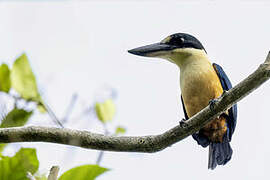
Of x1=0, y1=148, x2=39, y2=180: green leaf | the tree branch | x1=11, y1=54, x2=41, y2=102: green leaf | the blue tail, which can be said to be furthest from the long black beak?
x1=0, y1=148, x2=39, y2=180: green leaf

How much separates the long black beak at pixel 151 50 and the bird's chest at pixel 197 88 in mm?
324

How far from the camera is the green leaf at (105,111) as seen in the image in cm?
300

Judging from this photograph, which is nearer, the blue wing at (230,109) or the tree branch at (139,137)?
the tree branch at (139,137)

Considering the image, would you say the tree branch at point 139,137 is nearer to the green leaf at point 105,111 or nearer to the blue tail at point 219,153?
the green leaf at point 105,111

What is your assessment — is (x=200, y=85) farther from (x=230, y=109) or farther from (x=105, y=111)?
(x=105, y=111)

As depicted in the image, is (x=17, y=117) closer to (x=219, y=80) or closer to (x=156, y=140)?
(x=156, y=140)

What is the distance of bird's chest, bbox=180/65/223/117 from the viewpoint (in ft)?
13.1

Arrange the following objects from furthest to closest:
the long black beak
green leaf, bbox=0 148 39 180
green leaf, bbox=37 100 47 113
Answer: the long black beak, green leaf, bbox=37 100 47 113, green leaf, bbox=0 148 39 180

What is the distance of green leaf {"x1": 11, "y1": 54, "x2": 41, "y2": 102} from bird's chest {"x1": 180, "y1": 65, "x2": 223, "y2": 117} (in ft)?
5.77

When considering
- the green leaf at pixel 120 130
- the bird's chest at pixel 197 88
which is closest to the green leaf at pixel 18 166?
the green leaf at pixel 120 130

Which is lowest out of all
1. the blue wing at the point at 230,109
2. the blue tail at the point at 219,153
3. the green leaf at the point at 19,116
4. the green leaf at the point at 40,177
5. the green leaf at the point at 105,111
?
the blue tail at the point at 219,153

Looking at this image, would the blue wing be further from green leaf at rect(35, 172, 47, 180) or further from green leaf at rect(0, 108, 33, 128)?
green leaf at rect(35, 172, 47, 180)

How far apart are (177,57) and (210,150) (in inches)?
39.5

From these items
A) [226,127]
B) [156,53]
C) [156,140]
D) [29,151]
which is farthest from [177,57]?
[29,151]
